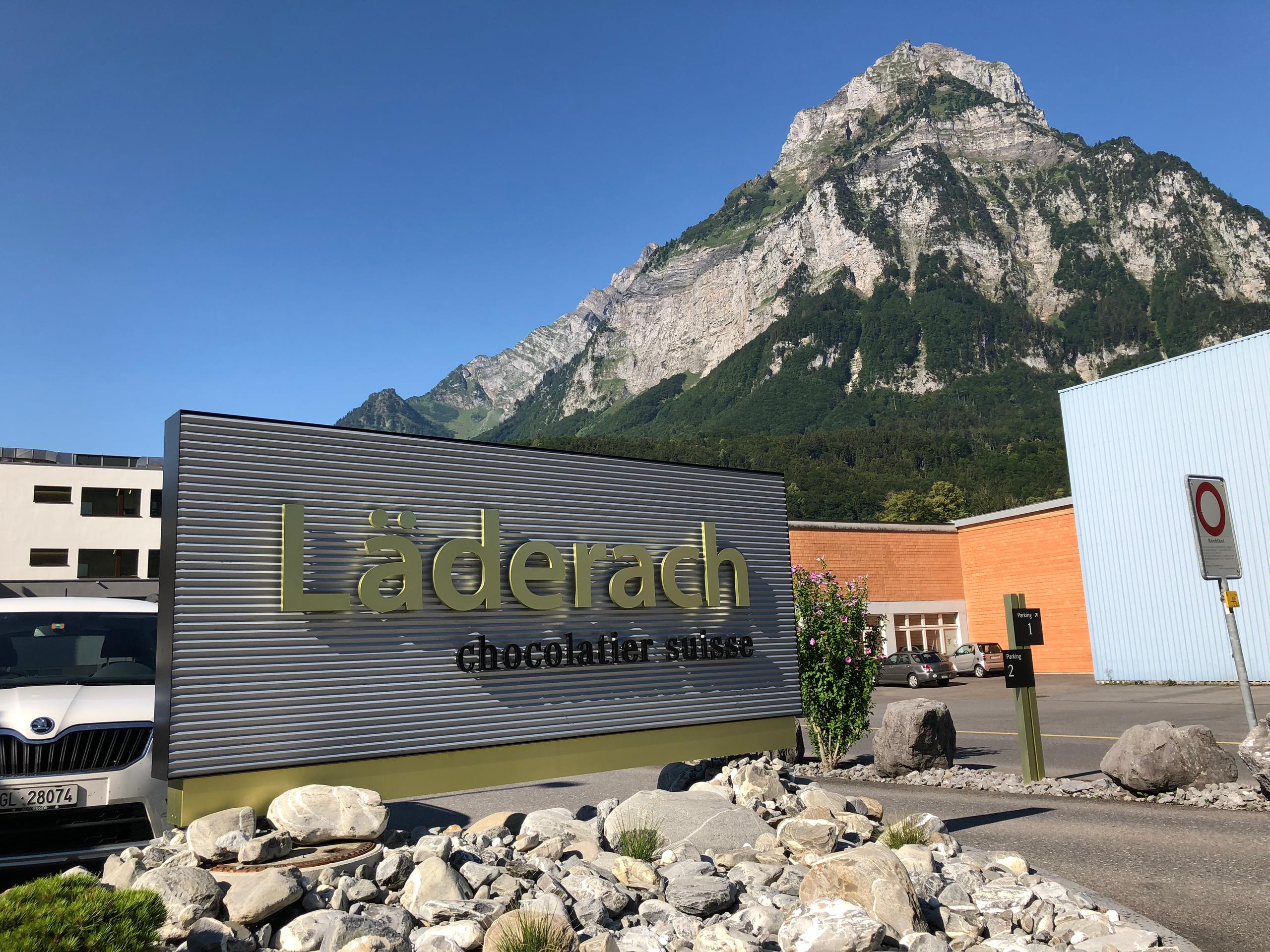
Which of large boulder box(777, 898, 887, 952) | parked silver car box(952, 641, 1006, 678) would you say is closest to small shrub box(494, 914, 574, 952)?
large boulder box(777, 898, 887, 952)

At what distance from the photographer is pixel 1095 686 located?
26750 millimetres

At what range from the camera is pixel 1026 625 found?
36.8 ft

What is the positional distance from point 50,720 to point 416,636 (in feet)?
7.99

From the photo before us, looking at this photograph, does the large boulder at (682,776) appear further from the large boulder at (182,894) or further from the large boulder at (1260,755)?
the large boulder at (1260,755)

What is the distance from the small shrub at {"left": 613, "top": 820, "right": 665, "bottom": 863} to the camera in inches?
251

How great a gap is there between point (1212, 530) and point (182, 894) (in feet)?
39.4

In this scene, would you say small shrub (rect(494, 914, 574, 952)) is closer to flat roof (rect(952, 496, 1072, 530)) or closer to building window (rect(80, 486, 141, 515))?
flat roof (rect(952, 496, 1072, 530))

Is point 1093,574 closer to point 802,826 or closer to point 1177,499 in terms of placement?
point 1177,499

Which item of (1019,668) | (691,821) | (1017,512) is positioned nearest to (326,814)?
(691,821)

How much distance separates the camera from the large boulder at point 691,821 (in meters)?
6.76

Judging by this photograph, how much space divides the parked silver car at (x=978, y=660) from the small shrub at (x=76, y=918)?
111 feet

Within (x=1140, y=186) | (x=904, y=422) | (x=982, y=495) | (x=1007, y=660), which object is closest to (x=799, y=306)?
(x=904, y=422)

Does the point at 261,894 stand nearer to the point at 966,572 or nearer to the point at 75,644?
the point at 75,644

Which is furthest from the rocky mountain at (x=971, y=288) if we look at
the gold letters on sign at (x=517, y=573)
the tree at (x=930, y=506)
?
the gold letters on sign at (x=517, y=573)
